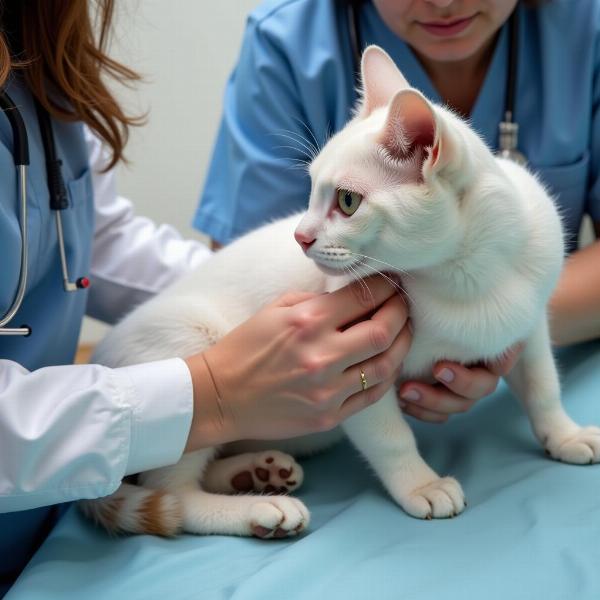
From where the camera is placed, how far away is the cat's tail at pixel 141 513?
89 centimetres

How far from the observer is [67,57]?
1.02m

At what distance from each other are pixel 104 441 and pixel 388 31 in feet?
A: 2.69

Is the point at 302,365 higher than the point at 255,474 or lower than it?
higher

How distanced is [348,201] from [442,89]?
0.56m

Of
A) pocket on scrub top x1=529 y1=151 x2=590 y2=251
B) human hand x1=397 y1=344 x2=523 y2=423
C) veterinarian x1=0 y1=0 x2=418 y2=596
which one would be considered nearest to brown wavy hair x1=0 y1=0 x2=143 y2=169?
veterinarian x1=0 y1=0 x2=418 y2=596

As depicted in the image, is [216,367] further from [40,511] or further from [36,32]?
[36,32]

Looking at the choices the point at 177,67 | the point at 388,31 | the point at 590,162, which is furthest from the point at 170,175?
the point at 590,162

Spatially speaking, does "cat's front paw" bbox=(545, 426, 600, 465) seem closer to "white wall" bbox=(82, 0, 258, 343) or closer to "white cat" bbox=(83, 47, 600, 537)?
"white cat" bbox=(83, 47, 600, 537)

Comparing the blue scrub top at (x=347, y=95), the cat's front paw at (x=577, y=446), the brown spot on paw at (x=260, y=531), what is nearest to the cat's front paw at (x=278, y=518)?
the brown spot on paw at (x=260, y=531)

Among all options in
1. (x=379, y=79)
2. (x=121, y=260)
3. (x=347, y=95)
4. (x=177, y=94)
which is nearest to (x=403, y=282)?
(x=379, y=79)

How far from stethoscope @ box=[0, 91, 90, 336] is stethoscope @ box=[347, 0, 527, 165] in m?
0.51

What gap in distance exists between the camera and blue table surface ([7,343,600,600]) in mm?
716

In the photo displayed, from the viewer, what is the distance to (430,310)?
2.84 ft

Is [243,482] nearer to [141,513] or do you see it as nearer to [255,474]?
[255,474]
